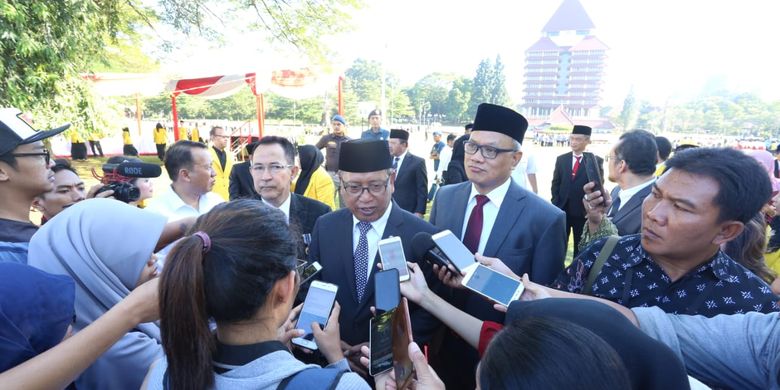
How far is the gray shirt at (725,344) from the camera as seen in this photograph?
1282 millimetres

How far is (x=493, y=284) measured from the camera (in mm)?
1714

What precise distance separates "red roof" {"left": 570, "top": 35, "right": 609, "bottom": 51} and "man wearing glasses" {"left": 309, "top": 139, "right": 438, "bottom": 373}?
344 ft

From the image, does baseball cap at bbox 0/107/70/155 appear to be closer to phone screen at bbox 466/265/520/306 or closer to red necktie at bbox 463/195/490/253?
phone screen at bbox 466/265/520/306

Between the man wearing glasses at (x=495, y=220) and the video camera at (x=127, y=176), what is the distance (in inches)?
80.1

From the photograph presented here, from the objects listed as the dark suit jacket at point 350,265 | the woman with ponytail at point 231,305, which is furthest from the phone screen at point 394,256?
the woman with ponytail at point 231,305

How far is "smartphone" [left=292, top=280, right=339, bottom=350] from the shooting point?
1.66 m

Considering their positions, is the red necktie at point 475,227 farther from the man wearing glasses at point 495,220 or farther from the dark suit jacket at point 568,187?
the dark suit jacket at point 568,187

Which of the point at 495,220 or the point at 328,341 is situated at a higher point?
the point at 495,220

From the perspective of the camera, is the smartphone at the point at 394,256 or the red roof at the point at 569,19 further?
the red roof at the point at 569,19

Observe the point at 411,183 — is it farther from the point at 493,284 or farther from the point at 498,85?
the point at 498,85

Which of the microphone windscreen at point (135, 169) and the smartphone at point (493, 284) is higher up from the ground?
the microphone windscreen at point (135, 169)

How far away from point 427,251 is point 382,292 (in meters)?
0.48

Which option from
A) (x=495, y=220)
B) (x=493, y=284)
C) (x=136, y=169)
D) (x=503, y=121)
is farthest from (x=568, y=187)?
(x=136, y=169)

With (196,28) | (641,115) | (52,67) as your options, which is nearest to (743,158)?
(52,67)
